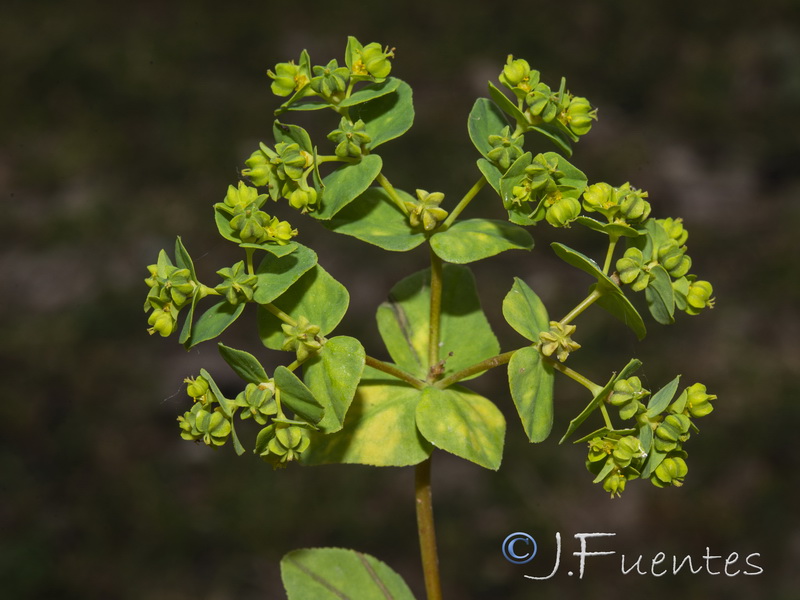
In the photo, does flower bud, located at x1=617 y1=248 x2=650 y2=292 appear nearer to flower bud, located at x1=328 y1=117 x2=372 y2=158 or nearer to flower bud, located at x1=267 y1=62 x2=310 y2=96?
flower bud, located at x1=328 y1=117 x2=372 y2=158

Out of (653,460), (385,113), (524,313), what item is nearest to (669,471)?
(653,460)

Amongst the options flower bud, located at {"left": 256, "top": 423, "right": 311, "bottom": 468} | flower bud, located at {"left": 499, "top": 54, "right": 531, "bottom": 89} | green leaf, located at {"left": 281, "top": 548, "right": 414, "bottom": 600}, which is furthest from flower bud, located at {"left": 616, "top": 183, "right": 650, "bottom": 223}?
green leaf, located at {"left": 281, "top": 548, "right": 414, "bottom": 600}

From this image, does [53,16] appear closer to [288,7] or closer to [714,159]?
[288,7]

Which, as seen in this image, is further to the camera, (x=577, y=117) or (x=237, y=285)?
(x=577, y=117)

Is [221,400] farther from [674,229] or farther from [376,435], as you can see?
[674,229]

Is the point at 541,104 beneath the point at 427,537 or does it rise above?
above

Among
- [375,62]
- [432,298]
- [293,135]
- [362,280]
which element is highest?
[375,62]
